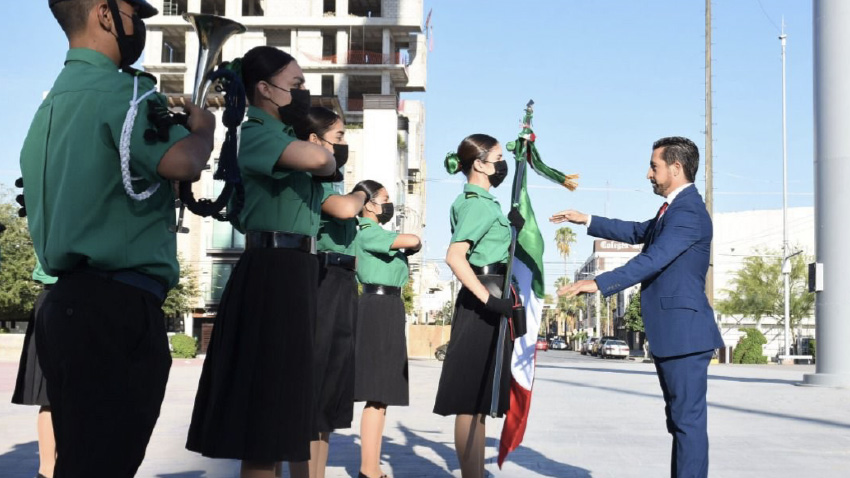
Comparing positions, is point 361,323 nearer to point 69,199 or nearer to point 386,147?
point 69,199

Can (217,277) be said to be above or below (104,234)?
above

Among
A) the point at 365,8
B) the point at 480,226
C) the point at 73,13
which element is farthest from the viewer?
the point at 365,8

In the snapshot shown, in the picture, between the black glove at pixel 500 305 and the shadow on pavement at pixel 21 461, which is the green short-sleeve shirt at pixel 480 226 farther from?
the shadow on pavement at pixel 21 461

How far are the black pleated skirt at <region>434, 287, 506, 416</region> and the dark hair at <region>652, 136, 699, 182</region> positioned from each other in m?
1.28

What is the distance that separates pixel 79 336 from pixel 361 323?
3.75 m

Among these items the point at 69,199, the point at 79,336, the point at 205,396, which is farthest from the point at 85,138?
the point at 205,396

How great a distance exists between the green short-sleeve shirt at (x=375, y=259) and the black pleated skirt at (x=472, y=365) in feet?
3.78

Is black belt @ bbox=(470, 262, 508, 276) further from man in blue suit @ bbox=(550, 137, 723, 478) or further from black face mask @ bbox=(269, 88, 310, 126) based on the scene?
black face mask @ bbox=(269, 88, 310, 126)

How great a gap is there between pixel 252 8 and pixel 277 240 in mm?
75891

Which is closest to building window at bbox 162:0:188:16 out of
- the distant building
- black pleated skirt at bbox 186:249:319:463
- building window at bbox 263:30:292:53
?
the distant building

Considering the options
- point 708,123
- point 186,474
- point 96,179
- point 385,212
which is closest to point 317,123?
point 385,212

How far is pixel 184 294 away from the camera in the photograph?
48969 mm

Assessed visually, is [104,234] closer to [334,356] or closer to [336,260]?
[334,356]

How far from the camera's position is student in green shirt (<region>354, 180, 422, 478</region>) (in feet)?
21.2
